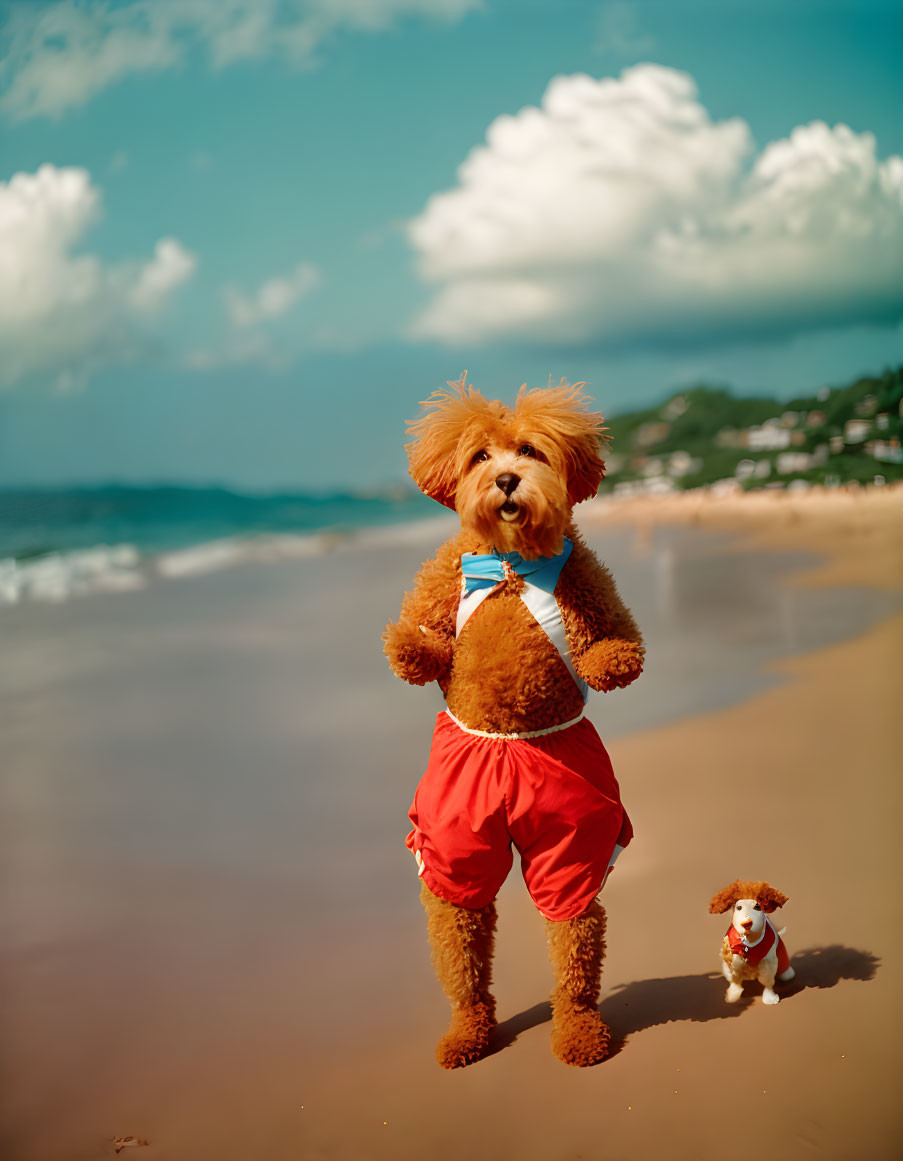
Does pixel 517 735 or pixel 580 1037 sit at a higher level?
pixel 517 735

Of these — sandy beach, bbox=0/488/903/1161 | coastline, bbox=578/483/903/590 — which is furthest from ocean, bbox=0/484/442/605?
coastline, bbox=578/483/903/590

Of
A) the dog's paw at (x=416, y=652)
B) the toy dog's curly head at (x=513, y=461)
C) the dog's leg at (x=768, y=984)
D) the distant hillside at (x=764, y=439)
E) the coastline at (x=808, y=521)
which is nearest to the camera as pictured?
the toy dog's curly head at (x=513, y=461)

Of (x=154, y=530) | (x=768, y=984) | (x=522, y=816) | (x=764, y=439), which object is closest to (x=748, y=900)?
(x=768, y=984)

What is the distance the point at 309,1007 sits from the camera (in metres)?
2.30

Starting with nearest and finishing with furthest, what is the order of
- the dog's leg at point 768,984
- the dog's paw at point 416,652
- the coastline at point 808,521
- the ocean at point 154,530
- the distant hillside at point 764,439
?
1. the dog's paw at point 416,652
2. the dog's leg at point 768,984
3. the distant hillside at point 764,439
4. the coastline at point 808,521
5. the ocean at point 154,530

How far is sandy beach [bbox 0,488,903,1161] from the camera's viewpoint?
1869mm

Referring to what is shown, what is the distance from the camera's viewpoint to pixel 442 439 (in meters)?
1.95

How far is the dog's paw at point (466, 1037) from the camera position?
1.99 metres

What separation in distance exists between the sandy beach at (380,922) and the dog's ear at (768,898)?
0.19 meters

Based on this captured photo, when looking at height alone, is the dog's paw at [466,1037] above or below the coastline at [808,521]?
below

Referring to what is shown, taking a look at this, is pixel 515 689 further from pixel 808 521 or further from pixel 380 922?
pixel 808 521

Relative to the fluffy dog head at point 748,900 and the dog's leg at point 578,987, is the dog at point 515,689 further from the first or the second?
the fluffy dog head at point 748,900

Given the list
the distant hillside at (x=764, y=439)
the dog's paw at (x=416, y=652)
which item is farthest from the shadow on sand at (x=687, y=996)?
the distant hillside at (x=764, y=439)

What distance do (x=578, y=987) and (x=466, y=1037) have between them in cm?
26
